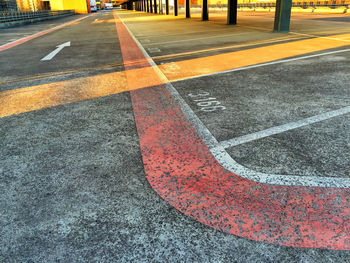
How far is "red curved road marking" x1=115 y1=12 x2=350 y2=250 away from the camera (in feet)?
5.82

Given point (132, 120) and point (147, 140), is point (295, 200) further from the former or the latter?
point (132, 120)

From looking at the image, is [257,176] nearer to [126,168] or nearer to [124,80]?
[126,168]

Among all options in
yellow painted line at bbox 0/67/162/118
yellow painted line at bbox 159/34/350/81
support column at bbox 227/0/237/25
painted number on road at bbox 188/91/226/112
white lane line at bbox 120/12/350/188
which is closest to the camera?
white lane line at bbox 120/12/350/188

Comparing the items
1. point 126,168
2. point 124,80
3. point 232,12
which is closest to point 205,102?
point 126,168

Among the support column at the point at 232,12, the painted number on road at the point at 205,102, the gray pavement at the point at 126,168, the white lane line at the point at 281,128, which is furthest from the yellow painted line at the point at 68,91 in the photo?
the support column at the point at 232,12

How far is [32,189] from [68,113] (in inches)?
77.5

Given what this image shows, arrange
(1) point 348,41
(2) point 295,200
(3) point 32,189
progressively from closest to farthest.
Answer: (2) point 295,200, (3) point 32,189, (1) point 348,41

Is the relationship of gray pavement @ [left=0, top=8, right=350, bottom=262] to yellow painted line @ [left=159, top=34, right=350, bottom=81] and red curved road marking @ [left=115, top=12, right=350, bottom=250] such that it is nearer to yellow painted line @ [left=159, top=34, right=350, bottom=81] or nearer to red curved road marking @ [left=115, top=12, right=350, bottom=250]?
red curved road marking @ [left=115, top=12, right=350, bottom=250]

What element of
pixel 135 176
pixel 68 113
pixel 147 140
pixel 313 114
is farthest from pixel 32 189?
pixel 313 114

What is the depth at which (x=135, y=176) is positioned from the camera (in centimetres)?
245

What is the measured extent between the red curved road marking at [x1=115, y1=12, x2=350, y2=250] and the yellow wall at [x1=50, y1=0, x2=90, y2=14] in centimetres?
7170

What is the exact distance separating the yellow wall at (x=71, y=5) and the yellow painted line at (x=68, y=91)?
223 feet

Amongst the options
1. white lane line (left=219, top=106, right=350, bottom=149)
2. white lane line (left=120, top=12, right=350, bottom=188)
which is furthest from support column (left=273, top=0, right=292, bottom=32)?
white lane line (left=120, top=12, right=350, bottom=188)

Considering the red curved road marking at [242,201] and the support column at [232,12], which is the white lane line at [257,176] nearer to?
the red curved road marking at [242,201]
